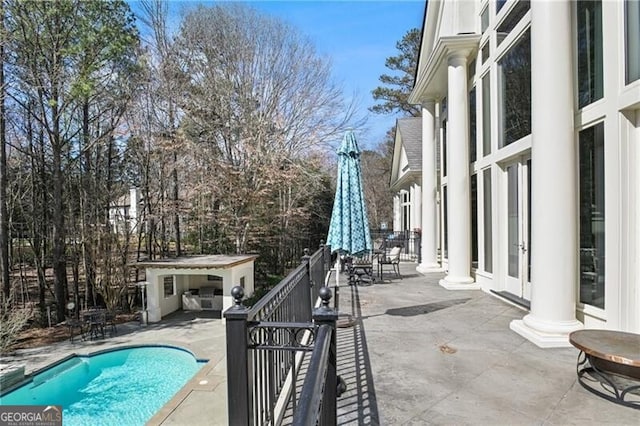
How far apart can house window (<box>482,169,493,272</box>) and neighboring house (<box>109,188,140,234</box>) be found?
11869 mm

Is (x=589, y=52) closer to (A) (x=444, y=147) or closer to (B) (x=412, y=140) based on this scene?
(A) (x=444, y=147)

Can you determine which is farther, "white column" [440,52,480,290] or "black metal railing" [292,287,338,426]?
"white column" [440,52,480,290]

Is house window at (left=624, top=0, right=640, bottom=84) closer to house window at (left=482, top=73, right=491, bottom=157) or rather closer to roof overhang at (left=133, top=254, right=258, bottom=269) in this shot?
house window at (left=482, top=73, right=491, bottom=157)

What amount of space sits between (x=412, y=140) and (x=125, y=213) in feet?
40.3

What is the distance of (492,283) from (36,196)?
1374 cm

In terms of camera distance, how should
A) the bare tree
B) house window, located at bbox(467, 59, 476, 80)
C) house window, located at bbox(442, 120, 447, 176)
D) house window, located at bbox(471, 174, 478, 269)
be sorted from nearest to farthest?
house window, located at bbox(471, 174, 478, 269)
house window, located at bbox(467, 59, 476, 80)
house window, located at bbox(442, 120, 447, 176)
the bare tree

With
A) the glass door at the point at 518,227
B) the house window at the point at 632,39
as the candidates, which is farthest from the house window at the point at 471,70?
the house window at the point at 632,39

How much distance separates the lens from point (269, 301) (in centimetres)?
322

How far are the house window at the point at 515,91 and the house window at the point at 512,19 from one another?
382 millimetres

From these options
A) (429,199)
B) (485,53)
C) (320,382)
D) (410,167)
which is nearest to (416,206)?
(410,167)

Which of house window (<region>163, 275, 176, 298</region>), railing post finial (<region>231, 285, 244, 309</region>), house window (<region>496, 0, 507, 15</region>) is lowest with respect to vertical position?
house window (<region>163, 275, 176, 298</region>)

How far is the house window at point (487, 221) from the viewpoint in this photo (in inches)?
283

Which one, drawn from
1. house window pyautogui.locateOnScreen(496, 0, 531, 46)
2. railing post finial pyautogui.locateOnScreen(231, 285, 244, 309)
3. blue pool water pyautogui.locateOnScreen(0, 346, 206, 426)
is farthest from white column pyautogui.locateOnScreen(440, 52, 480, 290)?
blue pool water pyautogui.locateOnScreen(0, 346, 206, 426)

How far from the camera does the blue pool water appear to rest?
22.3 feet
